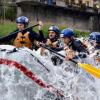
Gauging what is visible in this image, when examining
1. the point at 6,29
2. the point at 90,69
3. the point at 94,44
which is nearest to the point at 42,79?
the point at 90,69

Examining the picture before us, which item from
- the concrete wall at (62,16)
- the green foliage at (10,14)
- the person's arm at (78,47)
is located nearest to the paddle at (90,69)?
the person's arm at (78,47)

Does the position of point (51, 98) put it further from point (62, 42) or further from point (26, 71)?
point (62, 42)

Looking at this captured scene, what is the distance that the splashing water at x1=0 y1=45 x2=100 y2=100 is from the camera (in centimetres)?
1363

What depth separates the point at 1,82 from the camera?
13648mm

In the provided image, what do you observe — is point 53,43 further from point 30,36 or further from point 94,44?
point 94,44

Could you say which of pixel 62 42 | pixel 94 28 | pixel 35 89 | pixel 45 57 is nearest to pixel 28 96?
pixel 35 89

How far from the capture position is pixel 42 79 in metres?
13.8

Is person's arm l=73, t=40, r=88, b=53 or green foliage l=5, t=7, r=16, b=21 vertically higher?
person's arm l=73, t=40, r=88, b=53

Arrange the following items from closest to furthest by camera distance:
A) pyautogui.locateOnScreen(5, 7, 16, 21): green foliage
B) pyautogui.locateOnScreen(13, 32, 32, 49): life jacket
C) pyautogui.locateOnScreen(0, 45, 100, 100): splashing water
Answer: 1. pyautogui.locateOnScreen(0, 45, 100, 100): splashing water
2. pyautogui.locateOnScreen(13, 32, 32, 49): life jacket
3. pyautogui.locateOnScreen(5, 7, 16, 21): green foliage

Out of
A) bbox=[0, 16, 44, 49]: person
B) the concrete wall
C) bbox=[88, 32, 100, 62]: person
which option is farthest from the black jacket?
the concrete wall

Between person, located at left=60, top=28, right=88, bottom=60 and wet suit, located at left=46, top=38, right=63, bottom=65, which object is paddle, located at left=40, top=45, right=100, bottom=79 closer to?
wet suit, located at left=46, top=38, right=63, bottom=65

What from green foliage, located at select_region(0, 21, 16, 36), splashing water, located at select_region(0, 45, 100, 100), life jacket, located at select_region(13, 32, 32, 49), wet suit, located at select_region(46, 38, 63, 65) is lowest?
green foliage, located at select_region(0, 21, 16, 36)

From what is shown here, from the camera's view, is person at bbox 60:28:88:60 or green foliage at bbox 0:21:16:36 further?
green foliage at bbox 0:21:16:36

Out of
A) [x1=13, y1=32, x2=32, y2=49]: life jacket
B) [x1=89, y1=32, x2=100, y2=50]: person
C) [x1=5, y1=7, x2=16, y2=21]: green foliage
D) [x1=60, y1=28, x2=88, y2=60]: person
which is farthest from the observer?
[x1=5, y1=7, x2=16, y2=21]: green foliage
